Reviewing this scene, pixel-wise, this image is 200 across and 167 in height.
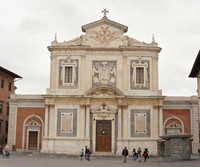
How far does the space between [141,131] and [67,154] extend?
8099 mm

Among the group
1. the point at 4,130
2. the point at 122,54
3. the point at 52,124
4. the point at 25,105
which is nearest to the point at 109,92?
the point at 122,54

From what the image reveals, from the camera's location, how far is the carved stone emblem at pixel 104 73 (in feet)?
120

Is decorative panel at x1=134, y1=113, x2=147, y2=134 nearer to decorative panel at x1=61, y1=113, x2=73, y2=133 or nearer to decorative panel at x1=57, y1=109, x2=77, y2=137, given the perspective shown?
decorative panel at x1=57, y1=109, x2=77, y2=137

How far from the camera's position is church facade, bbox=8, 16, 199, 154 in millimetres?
35656

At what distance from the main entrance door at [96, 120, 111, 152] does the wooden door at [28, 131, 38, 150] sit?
7.22 meters

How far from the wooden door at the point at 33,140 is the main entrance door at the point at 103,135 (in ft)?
23.7

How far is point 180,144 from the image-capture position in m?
24.3

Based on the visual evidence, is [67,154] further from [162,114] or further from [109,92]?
[162,114]

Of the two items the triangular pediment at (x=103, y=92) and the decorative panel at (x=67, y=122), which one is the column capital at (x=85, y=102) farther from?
the decorative panel at (x=67, y=122)

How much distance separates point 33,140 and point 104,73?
11.0 metres

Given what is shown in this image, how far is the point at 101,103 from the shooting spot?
3628 centimetres

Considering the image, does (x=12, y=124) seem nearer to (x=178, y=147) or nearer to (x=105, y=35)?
(x=105, y=35)

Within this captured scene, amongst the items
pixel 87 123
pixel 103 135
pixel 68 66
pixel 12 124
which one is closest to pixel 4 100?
pixel 12 124

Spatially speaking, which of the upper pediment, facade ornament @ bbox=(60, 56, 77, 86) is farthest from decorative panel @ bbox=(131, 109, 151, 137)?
the upper pediment
